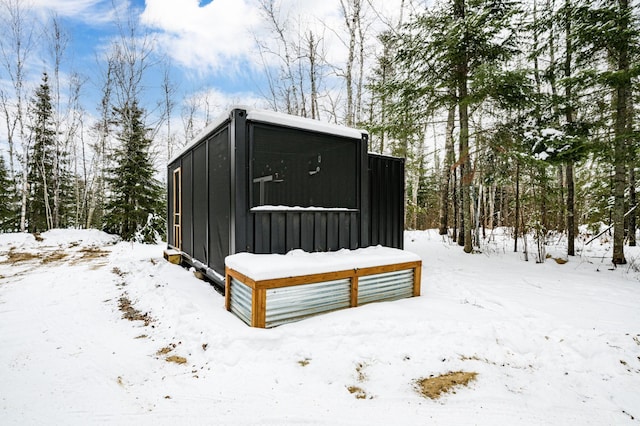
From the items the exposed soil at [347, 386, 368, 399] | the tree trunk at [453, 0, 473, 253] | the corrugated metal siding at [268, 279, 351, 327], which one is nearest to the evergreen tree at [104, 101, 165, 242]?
the corrugated metal siding at [268, 279, 351, 327]

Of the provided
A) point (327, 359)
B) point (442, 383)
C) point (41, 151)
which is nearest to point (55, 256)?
point (41, 151)

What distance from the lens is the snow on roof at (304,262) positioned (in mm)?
2711

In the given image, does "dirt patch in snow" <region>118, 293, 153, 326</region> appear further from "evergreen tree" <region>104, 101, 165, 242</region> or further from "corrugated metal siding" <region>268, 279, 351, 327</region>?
"evergreen tree" <region>104, 101, 165, 242</region>

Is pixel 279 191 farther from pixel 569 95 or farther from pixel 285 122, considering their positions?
pixel 569 95

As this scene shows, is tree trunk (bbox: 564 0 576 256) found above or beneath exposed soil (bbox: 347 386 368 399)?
above

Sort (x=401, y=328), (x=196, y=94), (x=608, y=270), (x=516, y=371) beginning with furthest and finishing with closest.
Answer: (x=196, y=94) → (x=608, y=270) → (x=401, y=328) → (x=516, y=371)

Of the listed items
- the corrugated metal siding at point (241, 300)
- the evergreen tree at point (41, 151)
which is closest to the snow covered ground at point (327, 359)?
the corrugated metal siding at point (241, 300)

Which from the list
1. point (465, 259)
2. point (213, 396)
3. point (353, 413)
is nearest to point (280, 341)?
point (213, 396)

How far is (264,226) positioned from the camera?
11.6 ft

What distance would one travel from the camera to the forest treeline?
204 inches

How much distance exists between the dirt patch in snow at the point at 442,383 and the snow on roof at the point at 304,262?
1343 millimetres

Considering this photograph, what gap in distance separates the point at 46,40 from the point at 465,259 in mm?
18123

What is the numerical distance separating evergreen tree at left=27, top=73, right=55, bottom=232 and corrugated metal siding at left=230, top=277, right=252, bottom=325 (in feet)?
47.8

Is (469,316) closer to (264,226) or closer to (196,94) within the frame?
(264,226)
